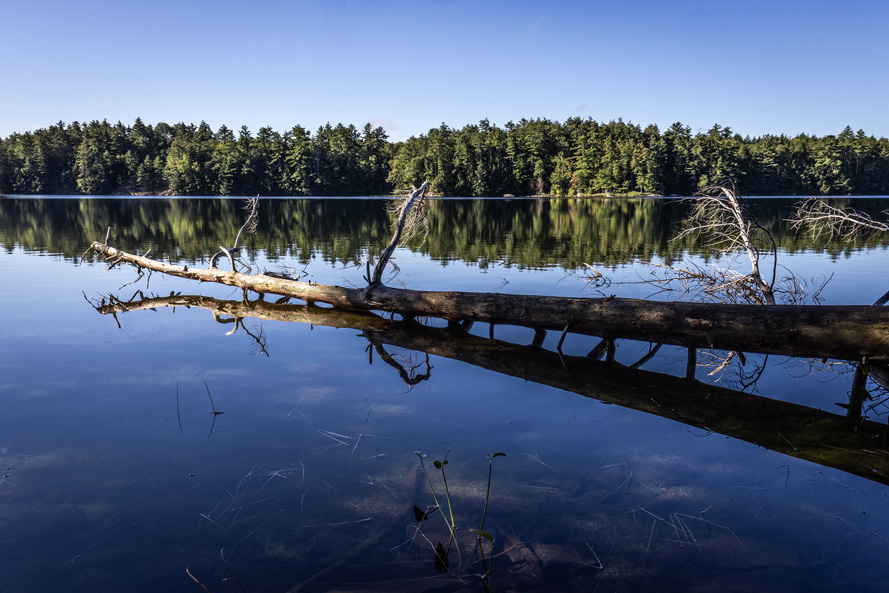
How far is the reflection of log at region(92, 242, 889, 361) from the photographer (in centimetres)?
748

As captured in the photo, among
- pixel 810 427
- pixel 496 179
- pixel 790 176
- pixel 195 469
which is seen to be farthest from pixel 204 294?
pixel 790 176

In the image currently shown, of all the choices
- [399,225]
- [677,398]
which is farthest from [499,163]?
[677,398]

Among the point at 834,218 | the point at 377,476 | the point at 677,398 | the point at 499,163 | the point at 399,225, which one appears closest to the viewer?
the point at 377,476

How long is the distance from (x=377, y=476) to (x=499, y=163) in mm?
123539

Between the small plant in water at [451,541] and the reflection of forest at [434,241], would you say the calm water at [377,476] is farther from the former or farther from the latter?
the reflection of forest at [434,241]

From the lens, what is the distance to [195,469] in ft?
18.3

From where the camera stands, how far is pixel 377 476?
541 centimetres

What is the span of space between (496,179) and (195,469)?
12363cm

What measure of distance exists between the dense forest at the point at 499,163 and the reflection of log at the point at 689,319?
10650 centimetres

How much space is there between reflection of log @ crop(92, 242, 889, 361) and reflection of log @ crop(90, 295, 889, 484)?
1.93 ft

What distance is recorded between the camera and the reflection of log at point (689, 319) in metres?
7.48

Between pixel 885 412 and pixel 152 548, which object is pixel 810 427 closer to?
pixel 885 412

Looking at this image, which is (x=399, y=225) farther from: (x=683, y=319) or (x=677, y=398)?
(x=677, y=398)

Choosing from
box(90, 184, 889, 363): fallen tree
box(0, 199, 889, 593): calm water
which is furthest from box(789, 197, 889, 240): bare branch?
box(0, 199, 889, 593): calm water
